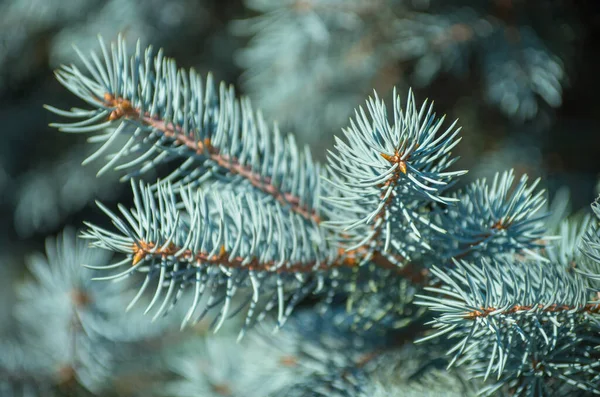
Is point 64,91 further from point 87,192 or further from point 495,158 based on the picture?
point 495,158

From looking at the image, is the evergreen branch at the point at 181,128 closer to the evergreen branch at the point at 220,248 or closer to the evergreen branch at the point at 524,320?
the evergreen branch at the point at 220,248

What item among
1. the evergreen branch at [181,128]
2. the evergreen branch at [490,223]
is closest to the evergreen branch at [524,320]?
the evergreen branch at [490,223]

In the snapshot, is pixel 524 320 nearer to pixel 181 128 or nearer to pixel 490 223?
pixel 490 223

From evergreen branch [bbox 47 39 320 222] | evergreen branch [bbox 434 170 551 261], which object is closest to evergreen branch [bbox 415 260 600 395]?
evergreen branch [bbox 434 170 551 261]

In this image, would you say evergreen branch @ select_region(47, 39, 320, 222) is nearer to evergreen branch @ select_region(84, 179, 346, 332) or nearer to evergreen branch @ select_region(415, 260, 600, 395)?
evergreen branch @ select_region(84, 179, 346, 332)

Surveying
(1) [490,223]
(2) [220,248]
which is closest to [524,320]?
(1) [490,223]

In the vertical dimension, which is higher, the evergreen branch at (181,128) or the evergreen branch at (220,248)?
the evergreen branch at (181,128)

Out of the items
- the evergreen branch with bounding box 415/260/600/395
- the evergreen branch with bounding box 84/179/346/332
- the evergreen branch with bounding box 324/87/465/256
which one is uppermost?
the evergreen branch with bounding box 324/87/465/256

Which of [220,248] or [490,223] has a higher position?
[490,223]
